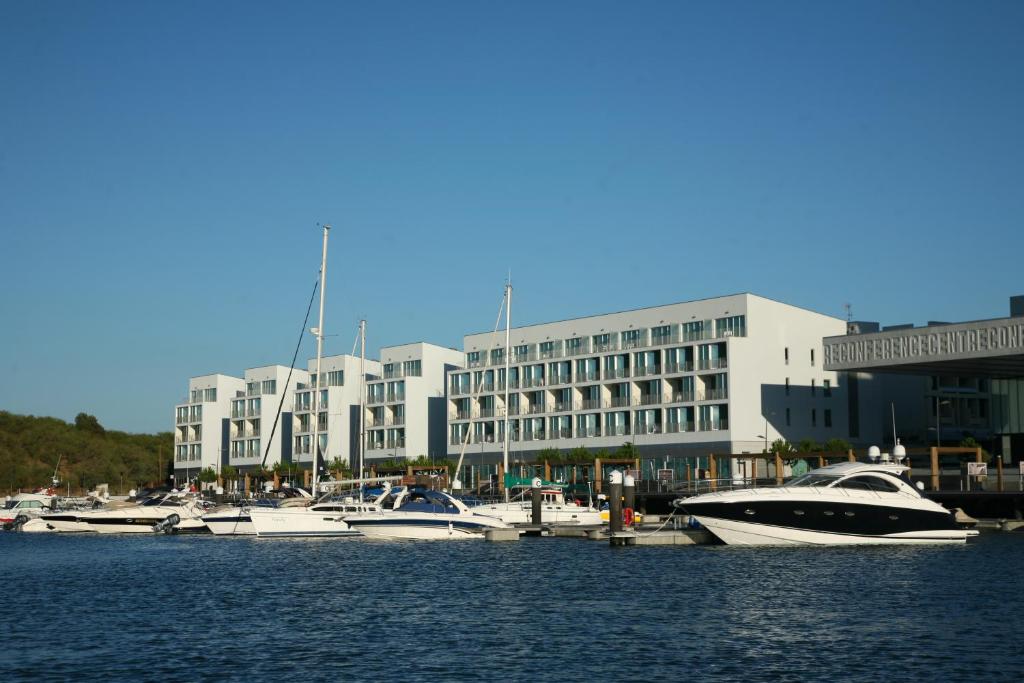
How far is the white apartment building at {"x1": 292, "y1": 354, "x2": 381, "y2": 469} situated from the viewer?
14788 centimetres

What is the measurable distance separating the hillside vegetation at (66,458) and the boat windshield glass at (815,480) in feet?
457

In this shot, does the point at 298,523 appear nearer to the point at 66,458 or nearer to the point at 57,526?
the point at 57,526

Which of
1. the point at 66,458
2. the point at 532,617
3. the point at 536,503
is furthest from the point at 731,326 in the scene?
the point at 66,458

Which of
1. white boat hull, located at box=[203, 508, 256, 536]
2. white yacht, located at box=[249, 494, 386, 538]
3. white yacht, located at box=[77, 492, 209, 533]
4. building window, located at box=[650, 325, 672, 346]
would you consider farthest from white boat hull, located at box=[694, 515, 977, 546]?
building window, located at box=[650, 325, 672, 346]

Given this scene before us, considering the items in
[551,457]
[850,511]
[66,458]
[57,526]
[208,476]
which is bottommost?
[57,526]

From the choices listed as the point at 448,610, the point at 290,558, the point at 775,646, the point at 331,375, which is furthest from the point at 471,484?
the point at 775,646

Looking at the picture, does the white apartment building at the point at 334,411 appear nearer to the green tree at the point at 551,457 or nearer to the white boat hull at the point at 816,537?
the green tree at the point at 551,457

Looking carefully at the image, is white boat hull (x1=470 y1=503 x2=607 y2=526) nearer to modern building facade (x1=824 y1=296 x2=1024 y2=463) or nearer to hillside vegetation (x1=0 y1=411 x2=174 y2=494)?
modern building facade (x1=824 y1=296 x2=1024 y2=463)

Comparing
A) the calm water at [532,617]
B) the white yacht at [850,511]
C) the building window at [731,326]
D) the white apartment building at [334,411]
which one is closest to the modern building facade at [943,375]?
the building window at [731,326]

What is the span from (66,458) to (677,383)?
114 meters

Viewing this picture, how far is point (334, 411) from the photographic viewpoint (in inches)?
5886

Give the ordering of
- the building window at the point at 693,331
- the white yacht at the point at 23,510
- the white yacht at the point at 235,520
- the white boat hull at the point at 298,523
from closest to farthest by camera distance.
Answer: the white boat hull at the point at 298,523
the white yacht at the point at 235,520
the white yacht at the point at 23,510
the building window at the point at 693,331

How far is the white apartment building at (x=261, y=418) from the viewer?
157m

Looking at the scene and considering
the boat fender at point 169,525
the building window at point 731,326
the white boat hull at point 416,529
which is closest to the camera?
the white boat hull at point 416,529
